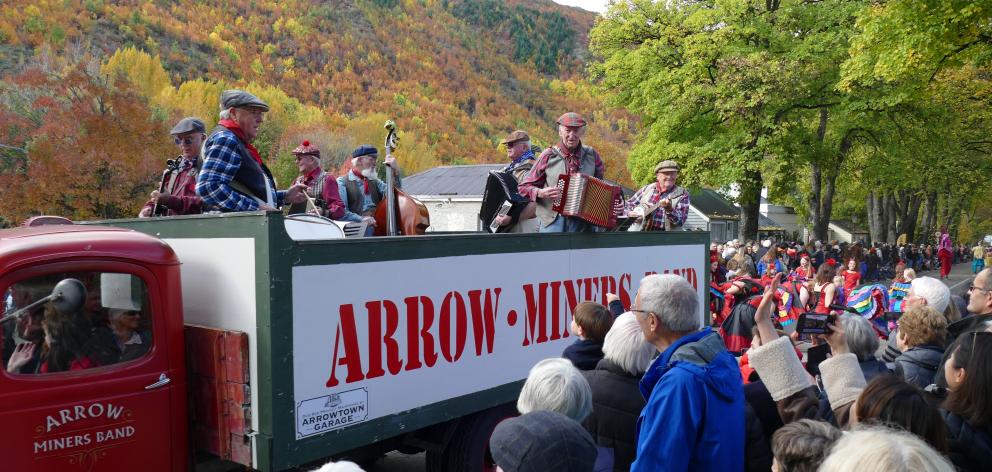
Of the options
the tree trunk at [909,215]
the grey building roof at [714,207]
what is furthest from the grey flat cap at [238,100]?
the tree trunk at [909,215]

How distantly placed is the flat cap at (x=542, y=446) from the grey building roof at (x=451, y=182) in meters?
29.3

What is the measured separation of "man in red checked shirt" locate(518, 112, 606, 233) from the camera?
21.8 ft

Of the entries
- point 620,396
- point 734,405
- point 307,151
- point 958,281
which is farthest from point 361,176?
point 958,281

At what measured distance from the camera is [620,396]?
144 inches

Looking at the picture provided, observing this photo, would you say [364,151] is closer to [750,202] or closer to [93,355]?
[93,355]

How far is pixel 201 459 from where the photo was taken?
4258 mm

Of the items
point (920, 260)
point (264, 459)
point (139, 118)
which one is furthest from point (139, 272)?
point (920, 260)

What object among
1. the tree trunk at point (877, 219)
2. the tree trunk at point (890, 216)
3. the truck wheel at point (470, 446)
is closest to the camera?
the truck wheel at point (470, 446)

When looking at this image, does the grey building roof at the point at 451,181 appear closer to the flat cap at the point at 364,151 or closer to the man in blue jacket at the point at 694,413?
the flat cap at the point at 364,151

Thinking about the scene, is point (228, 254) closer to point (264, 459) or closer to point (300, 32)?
point (264, 459)

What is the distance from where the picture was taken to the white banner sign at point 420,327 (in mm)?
3967

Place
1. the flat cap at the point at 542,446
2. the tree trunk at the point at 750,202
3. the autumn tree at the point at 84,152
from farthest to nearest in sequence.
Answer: the tree trunk at the point at 750,202, the autumn tree at the point at 84,152, the flat cap at the point at 542,446

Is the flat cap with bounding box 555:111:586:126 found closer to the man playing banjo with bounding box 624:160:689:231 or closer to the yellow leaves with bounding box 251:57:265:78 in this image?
the man playing banjo with bounding box 624:160:689:231

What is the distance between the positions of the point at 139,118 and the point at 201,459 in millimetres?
20188
